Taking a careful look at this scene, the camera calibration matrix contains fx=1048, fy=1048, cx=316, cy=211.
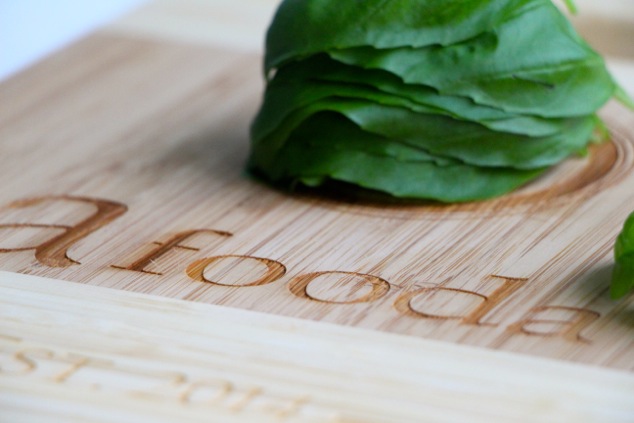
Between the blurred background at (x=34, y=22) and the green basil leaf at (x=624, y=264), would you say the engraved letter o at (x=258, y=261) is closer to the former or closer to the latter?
the green basil leaf at (x=624, y=264)

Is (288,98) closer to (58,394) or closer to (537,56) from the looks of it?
(537,56)

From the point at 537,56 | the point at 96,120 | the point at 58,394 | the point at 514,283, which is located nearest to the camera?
the point at 58,394

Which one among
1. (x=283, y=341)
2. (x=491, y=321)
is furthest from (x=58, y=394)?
(x=491, y=321)

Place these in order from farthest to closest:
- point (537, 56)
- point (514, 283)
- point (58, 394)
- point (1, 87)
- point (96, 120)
Result: point (1, 87) < point (96, 120) < point (537, 56) < point (514, 283) < point (58, 394)

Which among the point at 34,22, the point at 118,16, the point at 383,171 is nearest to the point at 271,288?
the point at 383,171

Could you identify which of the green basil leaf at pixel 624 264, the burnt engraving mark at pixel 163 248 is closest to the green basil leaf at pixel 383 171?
the burnt engraving mark at pixel 163 248

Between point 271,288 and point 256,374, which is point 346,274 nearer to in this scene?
point 271,288
